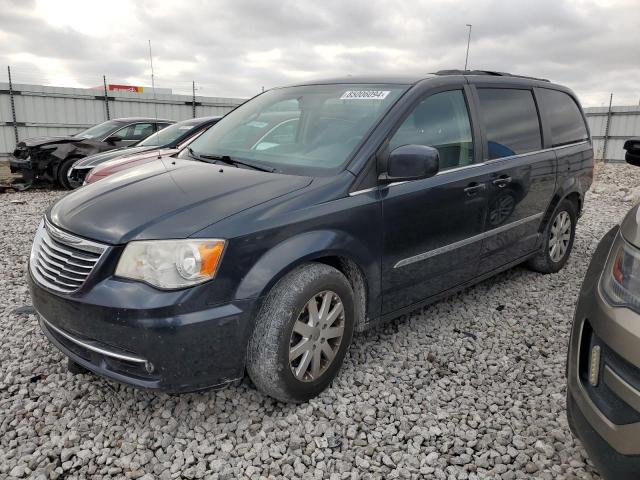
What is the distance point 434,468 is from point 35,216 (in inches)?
274

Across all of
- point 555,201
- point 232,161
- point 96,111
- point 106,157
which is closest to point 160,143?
point 106,157

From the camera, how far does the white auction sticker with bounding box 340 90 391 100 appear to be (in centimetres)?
304

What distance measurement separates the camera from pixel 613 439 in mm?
1600

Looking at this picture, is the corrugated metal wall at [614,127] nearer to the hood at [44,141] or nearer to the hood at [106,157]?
the hood at [106,157]

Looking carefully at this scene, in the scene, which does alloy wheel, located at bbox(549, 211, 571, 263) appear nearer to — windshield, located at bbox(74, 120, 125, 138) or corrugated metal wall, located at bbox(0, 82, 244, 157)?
windshield, located at bbox(74, 120, 125, 138)

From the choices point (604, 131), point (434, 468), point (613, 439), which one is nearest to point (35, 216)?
point (434, 468)

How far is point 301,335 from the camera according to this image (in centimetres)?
250

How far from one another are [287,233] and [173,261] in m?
0.54

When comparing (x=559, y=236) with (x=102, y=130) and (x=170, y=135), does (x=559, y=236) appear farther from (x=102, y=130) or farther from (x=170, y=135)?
(x=102, y=130)

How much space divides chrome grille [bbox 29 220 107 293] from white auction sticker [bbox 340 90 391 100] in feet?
5.76

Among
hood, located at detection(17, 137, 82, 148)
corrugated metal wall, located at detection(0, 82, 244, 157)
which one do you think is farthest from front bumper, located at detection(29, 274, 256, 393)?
corrugated metal wall, located at detection(0, 82, 244, 157)

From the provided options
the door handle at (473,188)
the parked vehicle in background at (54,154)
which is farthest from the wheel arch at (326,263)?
the parked vehicle in background at (54,154)

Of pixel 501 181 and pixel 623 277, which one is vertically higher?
pixel 501 181

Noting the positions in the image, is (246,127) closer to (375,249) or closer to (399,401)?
(375,249)
